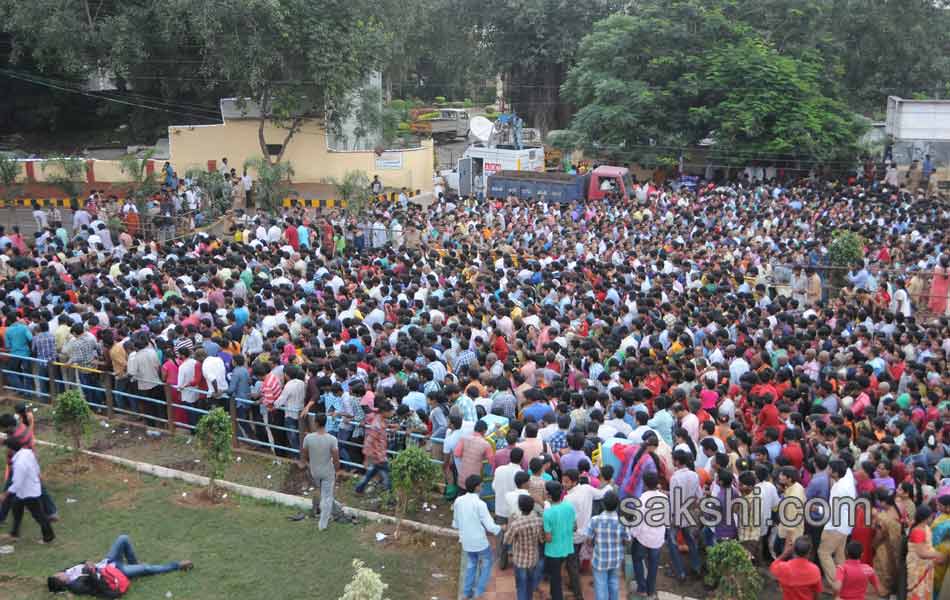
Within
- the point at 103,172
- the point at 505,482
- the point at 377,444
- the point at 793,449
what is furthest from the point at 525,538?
the point at 103,172

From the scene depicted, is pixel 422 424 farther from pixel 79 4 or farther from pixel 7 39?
pixel 7 39

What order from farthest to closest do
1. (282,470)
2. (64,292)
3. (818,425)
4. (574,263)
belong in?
(574,263) < (64,292) < (282,470) < (818,425)

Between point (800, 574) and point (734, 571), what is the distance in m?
0.52

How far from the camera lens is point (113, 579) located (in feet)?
25.1

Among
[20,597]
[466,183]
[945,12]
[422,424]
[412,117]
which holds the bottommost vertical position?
[20,597]

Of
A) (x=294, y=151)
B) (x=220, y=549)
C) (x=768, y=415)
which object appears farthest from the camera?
(x=294, y=151)

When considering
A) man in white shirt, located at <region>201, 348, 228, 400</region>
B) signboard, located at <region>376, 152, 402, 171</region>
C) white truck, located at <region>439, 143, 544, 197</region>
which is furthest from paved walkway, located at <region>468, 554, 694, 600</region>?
signboard, located at <region>376, 152, 402, 171</region>

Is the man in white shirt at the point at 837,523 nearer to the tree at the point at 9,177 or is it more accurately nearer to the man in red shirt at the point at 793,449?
the man in red shirt at the point at 793,449

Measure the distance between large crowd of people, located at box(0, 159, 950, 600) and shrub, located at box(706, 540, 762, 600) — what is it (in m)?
0.29

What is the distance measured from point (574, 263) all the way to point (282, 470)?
7.60m

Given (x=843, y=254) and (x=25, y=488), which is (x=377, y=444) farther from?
(x=843, y=254)

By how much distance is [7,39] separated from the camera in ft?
102

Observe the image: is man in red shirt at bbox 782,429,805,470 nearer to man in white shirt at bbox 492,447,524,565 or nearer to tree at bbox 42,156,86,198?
man in white shirt at bbox 492,447,524,565

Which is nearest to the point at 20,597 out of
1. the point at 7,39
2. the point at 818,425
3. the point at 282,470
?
the point at 282,470
